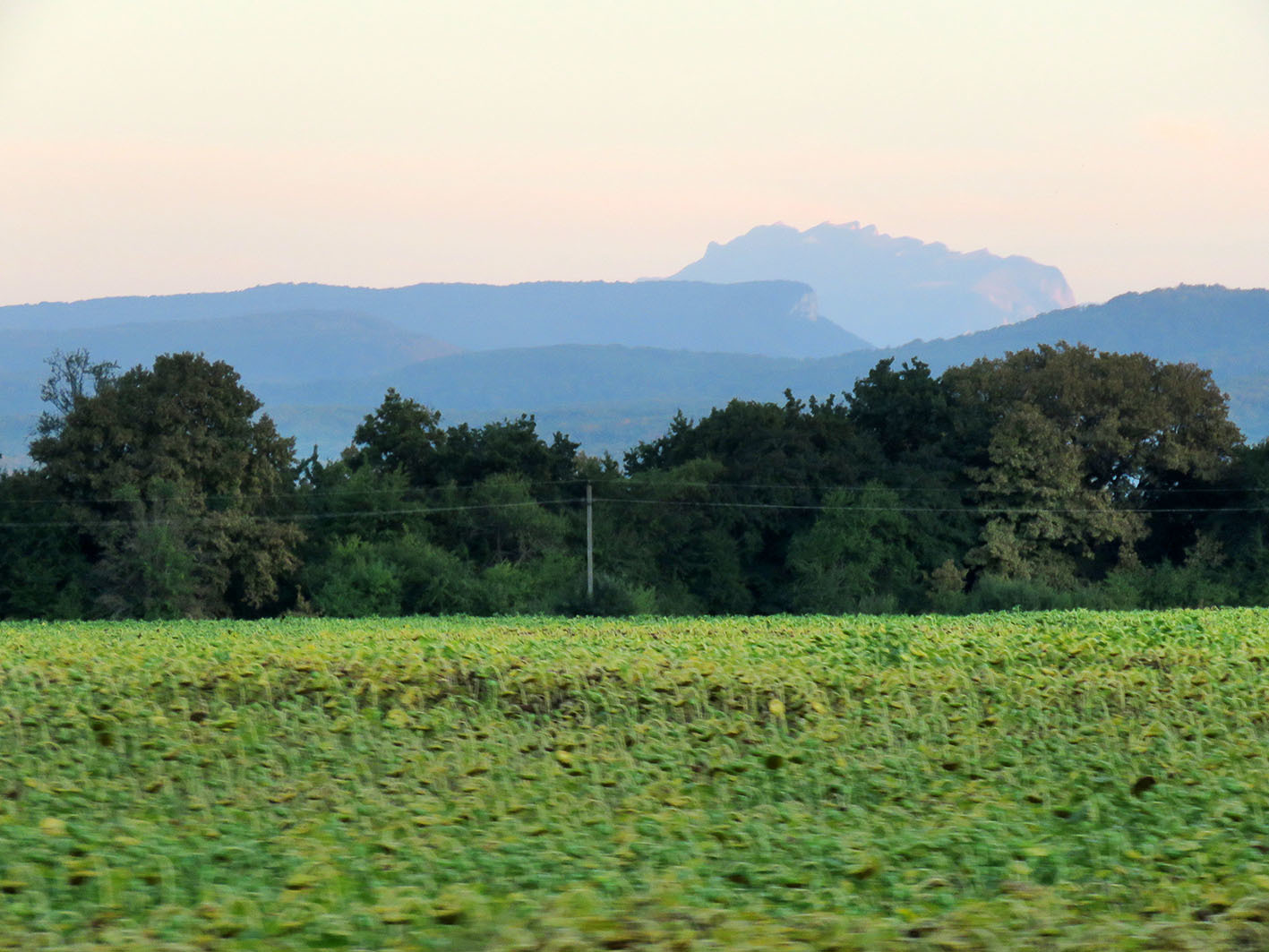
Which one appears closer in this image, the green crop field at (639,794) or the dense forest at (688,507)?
the green crop field at (639,794)

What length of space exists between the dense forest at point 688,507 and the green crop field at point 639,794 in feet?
83.2

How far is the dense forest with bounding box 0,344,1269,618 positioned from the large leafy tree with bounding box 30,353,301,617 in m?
0.08

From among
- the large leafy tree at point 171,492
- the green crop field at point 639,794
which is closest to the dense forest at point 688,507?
the large leafy tree at point 171,492

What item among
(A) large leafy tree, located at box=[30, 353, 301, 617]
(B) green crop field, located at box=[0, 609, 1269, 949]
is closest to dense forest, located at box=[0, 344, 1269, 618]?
(A) large leafy tree, located at box=[30, 353, 301, 617]

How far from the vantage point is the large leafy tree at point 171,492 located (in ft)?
131

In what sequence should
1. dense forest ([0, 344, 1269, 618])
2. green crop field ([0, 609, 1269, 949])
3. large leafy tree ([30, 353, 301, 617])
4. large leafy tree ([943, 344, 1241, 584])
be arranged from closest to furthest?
green crop field ([0, 609, 1269, 949]) → large leafy tree ([30, 353, 301, 617]) → dense forest ([0, 344, 1269, 618]) → large leafy tree ([943, 344, 1241, 584])

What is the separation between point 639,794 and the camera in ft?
27.3

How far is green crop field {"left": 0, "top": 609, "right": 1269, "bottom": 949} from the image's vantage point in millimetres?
4984

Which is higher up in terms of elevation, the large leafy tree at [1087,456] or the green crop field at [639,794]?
the large leafy tree at [1087,456]

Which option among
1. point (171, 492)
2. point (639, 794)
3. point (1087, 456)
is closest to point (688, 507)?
point (1087, 456)

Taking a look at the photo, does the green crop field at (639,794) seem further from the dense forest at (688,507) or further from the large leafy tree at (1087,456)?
the large leafy tree at (1087,456)

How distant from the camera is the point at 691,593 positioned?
48.7 meters

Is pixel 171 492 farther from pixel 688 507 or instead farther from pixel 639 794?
pixel 639 794

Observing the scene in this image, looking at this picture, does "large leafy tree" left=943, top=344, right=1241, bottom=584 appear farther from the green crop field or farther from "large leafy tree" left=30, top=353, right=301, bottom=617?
the green crop field
